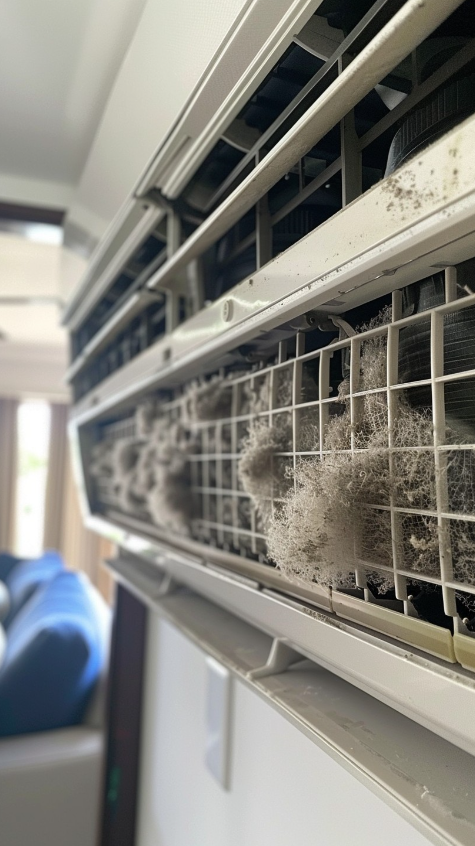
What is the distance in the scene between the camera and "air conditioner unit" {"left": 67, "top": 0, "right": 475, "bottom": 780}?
298 millimetres

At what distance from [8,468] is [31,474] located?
0.20m

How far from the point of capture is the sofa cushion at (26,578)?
2.21m

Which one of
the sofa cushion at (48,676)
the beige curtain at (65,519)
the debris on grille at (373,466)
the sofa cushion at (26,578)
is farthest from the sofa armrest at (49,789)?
the beige curtain at (65,519)

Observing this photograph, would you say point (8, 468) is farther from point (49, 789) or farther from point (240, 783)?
point (240, 783)

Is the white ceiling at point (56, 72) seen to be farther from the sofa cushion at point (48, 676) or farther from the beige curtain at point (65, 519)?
the beige curtain at point (65, 519)

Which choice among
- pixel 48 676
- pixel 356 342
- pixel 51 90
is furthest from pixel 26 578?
pixel 356 342

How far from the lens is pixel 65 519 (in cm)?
387

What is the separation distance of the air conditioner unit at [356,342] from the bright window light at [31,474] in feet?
11.5

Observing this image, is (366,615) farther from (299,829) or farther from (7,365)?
(7,365)

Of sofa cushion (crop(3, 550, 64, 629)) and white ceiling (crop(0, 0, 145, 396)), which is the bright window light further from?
white ceiling (crop(0, 0, 145, 396))

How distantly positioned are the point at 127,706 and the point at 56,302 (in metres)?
1.30

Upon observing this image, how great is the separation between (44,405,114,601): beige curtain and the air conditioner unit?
3.47 m

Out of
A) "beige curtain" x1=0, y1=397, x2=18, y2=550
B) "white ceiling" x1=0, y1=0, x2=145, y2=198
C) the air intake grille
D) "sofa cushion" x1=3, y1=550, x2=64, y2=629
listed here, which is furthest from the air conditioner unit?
"beige curtain" x1=0, y1=397, x2=18, y2=550

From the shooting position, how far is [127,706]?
54.0 inches
